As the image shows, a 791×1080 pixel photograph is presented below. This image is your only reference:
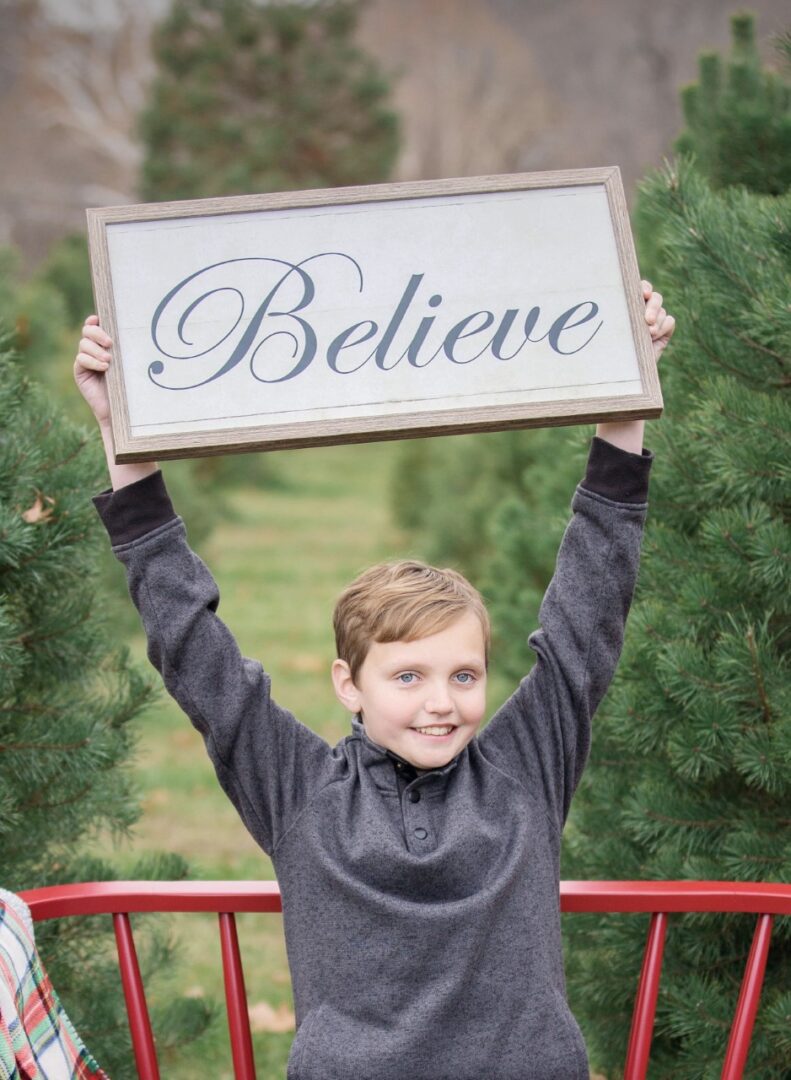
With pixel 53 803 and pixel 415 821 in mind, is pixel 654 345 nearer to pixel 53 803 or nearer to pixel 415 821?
pixel 415 821

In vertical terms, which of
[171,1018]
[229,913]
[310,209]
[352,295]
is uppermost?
[310,209]

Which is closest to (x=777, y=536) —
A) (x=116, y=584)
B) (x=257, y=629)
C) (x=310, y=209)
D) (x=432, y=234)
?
(x=432, y=234)

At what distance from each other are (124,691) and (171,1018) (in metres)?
0.69

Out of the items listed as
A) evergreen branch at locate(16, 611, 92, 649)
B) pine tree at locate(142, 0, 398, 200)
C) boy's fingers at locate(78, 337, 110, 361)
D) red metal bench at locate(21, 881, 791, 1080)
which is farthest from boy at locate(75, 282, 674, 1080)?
pine tree at locate(142, 0, 398, 200)

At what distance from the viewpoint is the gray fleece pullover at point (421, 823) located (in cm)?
180

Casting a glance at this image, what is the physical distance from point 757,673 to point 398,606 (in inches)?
25.5

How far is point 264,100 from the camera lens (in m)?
15.9

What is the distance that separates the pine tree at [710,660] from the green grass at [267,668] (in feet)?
2.61

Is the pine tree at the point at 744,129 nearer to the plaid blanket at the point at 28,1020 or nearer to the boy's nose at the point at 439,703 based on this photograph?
the boy's nose at the point at 439,703

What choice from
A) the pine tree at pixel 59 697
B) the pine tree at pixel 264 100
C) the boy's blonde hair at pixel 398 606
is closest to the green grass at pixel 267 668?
the pine tree at pixel 59 697

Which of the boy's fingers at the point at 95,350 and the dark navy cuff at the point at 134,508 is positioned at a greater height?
the boy's fingers at the point at 95,350

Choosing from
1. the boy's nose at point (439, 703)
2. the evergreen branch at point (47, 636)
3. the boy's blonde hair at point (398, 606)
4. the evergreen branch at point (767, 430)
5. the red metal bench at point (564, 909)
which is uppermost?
the evergreen branch at point (767, 430)

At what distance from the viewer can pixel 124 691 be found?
2510mm

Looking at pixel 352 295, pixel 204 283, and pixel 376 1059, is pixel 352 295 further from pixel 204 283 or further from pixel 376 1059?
pixel 376 1059
